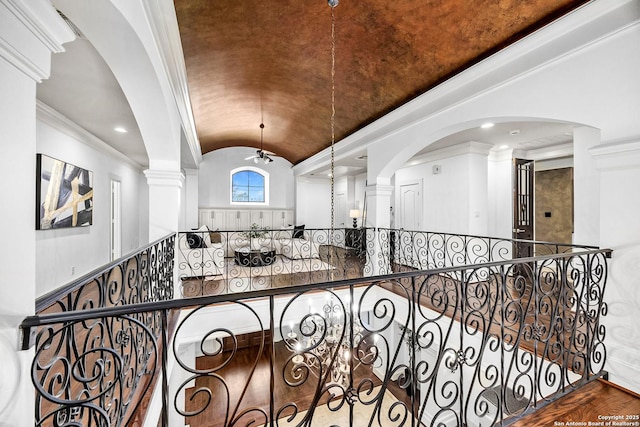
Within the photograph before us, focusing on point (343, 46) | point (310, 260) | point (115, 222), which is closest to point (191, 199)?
point (115, 222)

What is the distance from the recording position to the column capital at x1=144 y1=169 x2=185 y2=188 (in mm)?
3338

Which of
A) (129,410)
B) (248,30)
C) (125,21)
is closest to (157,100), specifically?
(125,21)

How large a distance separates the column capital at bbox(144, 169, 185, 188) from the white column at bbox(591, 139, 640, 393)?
4120mm

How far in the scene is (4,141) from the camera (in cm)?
80

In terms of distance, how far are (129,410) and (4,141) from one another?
1740 mm

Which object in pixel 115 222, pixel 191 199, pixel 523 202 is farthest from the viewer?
pixel 191 199

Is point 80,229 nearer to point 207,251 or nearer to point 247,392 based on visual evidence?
point 207,251

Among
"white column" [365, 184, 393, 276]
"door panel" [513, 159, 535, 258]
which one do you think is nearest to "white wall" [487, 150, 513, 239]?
"door panel" [513, 159, 535, 258]

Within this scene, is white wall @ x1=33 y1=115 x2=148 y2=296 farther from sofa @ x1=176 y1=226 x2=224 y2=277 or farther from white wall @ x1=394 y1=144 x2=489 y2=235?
white wall @ x1=394 y1=144 x2=489 y2=235

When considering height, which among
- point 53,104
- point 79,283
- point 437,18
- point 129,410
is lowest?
point 129,410

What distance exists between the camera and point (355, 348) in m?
1.74

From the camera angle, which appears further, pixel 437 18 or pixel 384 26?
pixel 384 26

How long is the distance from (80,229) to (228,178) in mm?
4986

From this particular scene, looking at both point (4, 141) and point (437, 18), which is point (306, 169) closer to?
point (437, 18)
